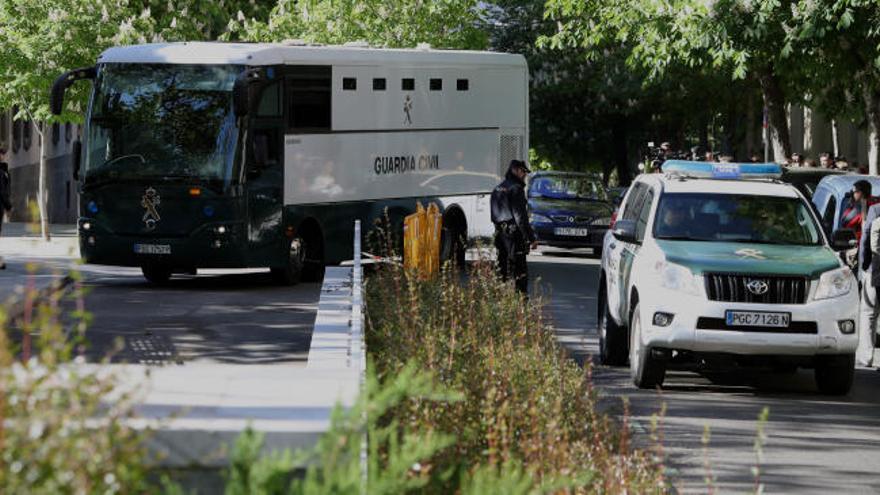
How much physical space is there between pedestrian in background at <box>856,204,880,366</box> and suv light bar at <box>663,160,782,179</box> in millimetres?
1103

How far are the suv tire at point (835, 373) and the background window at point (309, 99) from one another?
484 inches

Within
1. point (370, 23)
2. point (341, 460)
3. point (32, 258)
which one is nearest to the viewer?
point (341, 460)

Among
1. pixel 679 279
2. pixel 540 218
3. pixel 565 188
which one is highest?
pixel 679 279

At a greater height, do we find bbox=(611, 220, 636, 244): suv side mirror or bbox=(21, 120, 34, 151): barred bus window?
bbox=(611, 220, 636, 244): suv side mirror

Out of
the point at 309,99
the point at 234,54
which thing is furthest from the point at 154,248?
the point at 309,99

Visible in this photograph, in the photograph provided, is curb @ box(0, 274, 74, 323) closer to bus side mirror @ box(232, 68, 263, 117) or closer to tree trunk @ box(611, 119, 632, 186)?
bus side mirror @ box(232, 68, 263, 117)

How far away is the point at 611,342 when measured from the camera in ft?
58.1

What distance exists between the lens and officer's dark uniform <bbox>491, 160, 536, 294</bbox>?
73.1ft

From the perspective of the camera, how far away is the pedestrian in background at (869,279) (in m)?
18.1

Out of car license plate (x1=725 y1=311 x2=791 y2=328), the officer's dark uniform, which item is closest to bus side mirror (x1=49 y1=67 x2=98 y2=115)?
the officer's dark uniform

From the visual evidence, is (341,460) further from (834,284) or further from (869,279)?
(869,279)

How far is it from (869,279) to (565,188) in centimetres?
2142

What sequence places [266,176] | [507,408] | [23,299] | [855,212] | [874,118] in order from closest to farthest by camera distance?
[507,408]
[23,299]
[855,212]
[266,176]
[874,118]

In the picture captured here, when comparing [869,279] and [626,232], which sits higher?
[626,232]
